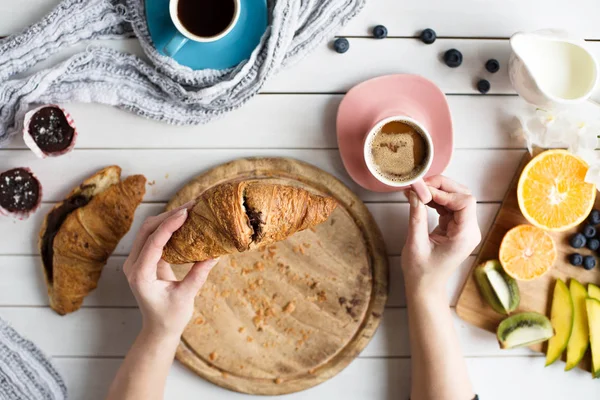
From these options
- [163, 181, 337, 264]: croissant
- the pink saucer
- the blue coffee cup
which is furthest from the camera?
the pink saucer

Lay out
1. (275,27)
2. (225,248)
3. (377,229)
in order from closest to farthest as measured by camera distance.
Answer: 1. (225,248)
2. (275,27)
3. (377,229)

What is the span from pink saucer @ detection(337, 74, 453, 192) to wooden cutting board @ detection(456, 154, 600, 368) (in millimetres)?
217

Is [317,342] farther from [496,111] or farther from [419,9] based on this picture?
[419,9]

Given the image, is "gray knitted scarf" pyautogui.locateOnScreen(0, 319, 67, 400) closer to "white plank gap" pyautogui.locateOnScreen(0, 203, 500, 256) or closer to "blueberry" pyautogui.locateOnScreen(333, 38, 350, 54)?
"white plank gap" pyautogui.locateOnScreen(0, 203, 500, 256)

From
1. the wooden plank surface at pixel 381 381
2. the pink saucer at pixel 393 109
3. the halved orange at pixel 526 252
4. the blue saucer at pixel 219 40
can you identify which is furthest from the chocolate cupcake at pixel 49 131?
the halved orange at pixel 526 252

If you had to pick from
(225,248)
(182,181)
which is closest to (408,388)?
(225,248)

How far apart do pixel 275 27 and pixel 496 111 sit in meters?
0.59

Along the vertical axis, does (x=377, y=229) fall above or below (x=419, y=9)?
below

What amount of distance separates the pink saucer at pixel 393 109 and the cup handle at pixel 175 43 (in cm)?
40

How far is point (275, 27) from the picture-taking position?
122cm

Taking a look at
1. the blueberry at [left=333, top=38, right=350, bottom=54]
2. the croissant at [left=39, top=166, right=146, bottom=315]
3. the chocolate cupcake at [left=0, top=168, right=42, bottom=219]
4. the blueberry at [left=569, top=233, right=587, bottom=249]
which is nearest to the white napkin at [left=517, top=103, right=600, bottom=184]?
the blueberry at [left=569, top=233, right=587, bottom=249]

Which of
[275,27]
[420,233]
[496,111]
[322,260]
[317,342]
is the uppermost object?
[275,27]

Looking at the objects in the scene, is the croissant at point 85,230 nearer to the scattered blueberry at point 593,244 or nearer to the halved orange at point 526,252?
the halved orange at point 526,252

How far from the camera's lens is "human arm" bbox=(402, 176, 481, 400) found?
1214mm
